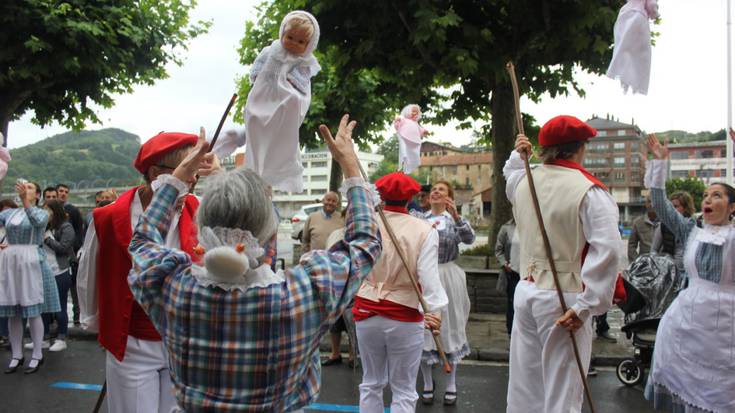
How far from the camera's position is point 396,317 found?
4.12 m

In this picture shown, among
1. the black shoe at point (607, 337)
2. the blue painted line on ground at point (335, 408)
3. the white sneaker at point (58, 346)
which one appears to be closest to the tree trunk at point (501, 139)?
the black shoe at point (607, 337)

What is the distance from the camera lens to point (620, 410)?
5586 mm

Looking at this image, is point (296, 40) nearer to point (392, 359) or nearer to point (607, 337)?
point (392, 359)

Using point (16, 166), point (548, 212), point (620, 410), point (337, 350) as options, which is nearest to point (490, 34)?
point (337, 350)

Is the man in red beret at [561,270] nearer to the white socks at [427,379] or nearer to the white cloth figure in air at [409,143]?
the white cloth figure in air at [409,143]

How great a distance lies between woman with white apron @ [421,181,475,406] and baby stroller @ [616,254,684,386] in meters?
1.61

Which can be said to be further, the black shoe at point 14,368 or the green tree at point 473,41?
the green tree at point 473,41

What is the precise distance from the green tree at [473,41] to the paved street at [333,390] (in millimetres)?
4667

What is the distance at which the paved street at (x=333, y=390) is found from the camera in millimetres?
5660

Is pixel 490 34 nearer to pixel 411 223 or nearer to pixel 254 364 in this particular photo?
pixel 411 223

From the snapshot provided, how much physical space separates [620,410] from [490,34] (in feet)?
19.7

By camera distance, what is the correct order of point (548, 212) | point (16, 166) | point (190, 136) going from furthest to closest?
1. point (16, 166)
2. point (548, 212)
3. point (190, 136)

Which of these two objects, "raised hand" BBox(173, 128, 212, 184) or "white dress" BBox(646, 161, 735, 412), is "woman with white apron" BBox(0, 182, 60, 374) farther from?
"white dress" BBox(646, 161, 735, 412)

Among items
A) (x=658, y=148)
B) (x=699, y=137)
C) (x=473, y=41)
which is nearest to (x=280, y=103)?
(x=658, y=148)
